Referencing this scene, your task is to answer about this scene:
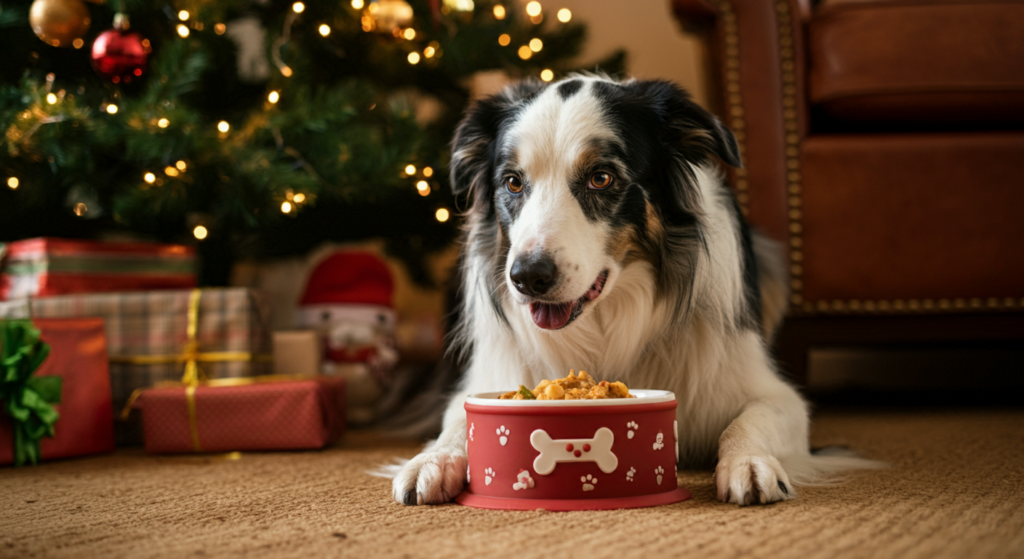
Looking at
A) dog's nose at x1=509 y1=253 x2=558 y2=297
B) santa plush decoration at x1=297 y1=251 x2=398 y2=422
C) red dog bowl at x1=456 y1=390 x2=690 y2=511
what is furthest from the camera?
santa plush decoration at x1=297 y1=251 x2=398 y2=422

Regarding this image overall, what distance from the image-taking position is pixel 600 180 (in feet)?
5.12

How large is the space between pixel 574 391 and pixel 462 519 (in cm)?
25

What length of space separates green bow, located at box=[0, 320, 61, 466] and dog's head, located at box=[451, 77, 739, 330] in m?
1.04

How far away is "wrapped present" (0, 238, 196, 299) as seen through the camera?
205 centimetres

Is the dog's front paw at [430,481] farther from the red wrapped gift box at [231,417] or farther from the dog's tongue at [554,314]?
the red wrapped gift box at [231,417]

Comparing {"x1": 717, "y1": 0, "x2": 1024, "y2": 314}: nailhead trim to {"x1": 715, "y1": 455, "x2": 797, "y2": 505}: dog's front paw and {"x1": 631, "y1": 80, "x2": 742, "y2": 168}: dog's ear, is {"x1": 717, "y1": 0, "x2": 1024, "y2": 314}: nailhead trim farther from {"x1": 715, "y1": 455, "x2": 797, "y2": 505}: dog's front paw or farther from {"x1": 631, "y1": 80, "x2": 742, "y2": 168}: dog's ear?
{"x1": 715, "y1": 455, "x2": 797, "y2": 505}: dog's front paw

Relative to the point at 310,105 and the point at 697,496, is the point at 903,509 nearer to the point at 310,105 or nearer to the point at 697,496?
the point at 697,496

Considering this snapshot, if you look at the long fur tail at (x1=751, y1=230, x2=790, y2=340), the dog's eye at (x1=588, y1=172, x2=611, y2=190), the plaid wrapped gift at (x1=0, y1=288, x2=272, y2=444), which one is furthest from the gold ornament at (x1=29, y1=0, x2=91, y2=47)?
the long fur tail at (x1=751, y1=230, x2=790, y2=340)

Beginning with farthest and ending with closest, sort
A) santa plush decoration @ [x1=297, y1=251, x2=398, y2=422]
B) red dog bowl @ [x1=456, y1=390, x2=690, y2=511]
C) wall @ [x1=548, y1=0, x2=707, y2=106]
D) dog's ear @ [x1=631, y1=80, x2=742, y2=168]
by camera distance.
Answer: wall @ [x1=548, y1=0, x2=707, y2=106] → santa plush decoration @ [x1=297, y1=251, x2=398, y2=422] → dog's ear @ [x1=631, y1=80, x2=742, y2=168] → red dog bowl @ [x1=456, y1=390, x2=690, y2=511]

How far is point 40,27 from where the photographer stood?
2027 mm

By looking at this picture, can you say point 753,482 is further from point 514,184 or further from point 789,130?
point 789,130

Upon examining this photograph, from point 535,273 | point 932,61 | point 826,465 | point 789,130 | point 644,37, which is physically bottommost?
point 826,465

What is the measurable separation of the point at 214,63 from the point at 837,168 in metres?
1.87

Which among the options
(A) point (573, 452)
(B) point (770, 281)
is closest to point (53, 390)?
(A) point (573, 452)
